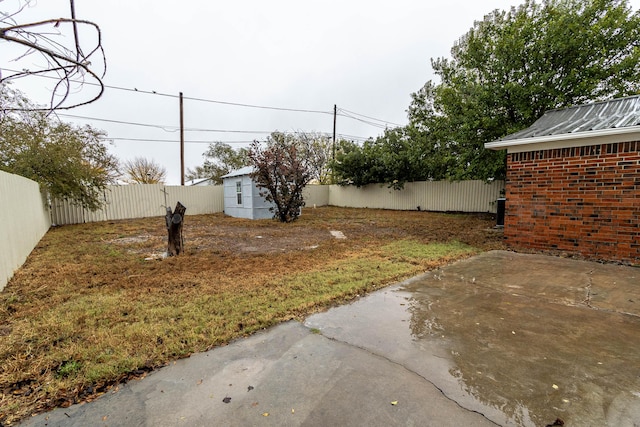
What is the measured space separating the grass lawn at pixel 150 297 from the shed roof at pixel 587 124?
2220mm

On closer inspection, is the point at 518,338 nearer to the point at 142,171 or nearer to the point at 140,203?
the point at 140,203

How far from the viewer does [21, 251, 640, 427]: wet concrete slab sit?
1.52m

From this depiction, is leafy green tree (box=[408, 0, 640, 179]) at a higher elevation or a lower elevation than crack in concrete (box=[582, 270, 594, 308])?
higher

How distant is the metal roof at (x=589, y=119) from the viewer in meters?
4.67

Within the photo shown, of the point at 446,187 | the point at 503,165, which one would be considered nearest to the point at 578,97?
the point at 503,165

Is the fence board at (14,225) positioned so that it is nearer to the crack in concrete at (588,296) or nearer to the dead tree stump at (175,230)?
the dead tree stump at (175,230)

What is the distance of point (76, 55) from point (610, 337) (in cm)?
410

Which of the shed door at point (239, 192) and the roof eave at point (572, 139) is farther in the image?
the shed door at point (239, 192)

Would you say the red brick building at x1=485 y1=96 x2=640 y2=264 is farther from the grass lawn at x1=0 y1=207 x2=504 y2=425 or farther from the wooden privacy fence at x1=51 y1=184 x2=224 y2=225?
the wooden privacy fence at x1=51 y1=184 x2=224 y2=225

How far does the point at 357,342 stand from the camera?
2.30 metres

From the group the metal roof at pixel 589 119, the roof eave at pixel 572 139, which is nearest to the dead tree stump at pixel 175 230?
the roof eave at pixel 572 139

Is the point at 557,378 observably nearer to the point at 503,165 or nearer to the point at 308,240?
the point at 308,240

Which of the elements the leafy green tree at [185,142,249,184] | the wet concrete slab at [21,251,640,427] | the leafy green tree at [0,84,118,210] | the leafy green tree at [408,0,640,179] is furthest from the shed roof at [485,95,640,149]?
the leafy green tree at [185,142,249,184]

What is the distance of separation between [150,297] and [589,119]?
7.94 meters
